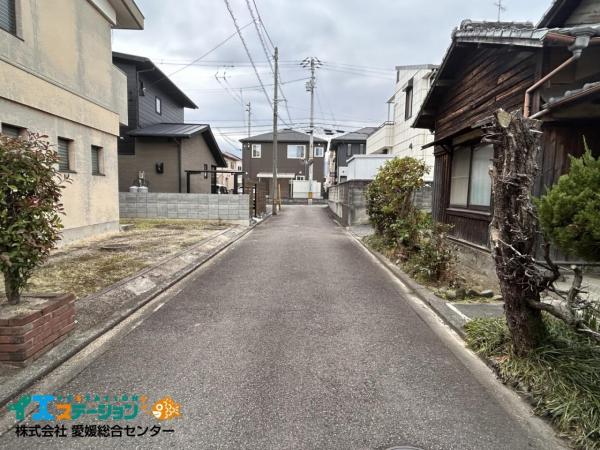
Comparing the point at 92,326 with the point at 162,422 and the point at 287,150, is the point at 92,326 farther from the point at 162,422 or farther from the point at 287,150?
the point at 287,150

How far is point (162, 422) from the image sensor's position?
97.1 inches

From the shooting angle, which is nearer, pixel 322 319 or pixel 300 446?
pixel 300 446

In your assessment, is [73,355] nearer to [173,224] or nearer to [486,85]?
[486,85]

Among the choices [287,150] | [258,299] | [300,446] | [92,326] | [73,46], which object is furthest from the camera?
[287,150]

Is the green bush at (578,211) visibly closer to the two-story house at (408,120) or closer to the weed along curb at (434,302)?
the weed along curb at (434,302)

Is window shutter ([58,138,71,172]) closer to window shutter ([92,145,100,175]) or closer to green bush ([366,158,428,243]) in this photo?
window shutter ([92,145,100,175])

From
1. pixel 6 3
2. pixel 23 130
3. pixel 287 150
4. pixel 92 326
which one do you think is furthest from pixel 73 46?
pixel 287 150

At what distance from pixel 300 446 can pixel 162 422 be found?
0.99 meters

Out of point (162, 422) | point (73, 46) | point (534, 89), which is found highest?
point (73, 46)

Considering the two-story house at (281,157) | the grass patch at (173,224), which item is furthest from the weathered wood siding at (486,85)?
the two-story house at (281,157)

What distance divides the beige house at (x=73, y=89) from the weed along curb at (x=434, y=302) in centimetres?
786

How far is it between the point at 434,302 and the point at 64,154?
9180 millimetres

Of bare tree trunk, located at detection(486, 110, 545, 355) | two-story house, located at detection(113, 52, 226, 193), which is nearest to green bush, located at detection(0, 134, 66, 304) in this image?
bare tree trunk, located at detection(486, 110, 545, 355)

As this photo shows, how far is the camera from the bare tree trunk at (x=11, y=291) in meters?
3.24
